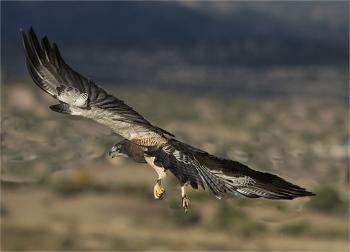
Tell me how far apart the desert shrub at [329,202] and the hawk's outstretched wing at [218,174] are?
30.3m

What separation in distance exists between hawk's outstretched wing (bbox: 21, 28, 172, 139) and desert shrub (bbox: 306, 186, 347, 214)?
29.4 meters

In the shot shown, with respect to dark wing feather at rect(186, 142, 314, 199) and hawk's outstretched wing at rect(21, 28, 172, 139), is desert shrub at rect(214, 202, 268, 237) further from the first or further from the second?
dark wing feather at rect(186, 142, 314, 199)

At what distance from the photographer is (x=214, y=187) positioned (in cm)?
805

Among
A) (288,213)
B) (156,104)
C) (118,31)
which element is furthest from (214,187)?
(118,31)

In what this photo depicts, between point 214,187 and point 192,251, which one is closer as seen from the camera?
point 214,187

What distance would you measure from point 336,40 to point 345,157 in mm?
114459

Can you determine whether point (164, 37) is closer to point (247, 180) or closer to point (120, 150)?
point (120, 150)

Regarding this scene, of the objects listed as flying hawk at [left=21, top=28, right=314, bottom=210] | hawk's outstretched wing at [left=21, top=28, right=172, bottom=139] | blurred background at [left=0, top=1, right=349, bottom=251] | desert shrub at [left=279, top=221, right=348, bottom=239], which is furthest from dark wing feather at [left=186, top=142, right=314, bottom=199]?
desert shrub at [left=279, top=221, right=348, bottom=239]

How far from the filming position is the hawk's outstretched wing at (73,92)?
9562 millimetres

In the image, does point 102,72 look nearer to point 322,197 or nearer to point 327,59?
point 327,59

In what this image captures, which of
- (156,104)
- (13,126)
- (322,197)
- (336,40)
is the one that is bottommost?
(13,126)

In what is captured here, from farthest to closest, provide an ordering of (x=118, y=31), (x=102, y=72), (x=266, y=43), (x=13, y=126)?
(x=118, y=31) < (x=266, y=43) < (x=102, y=72) < (x=13, y=126)

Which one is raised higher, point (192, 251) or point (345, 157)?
point (345, 157)

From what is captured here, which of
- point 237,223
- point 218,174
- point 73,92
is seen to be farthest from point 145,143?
point 237,223
